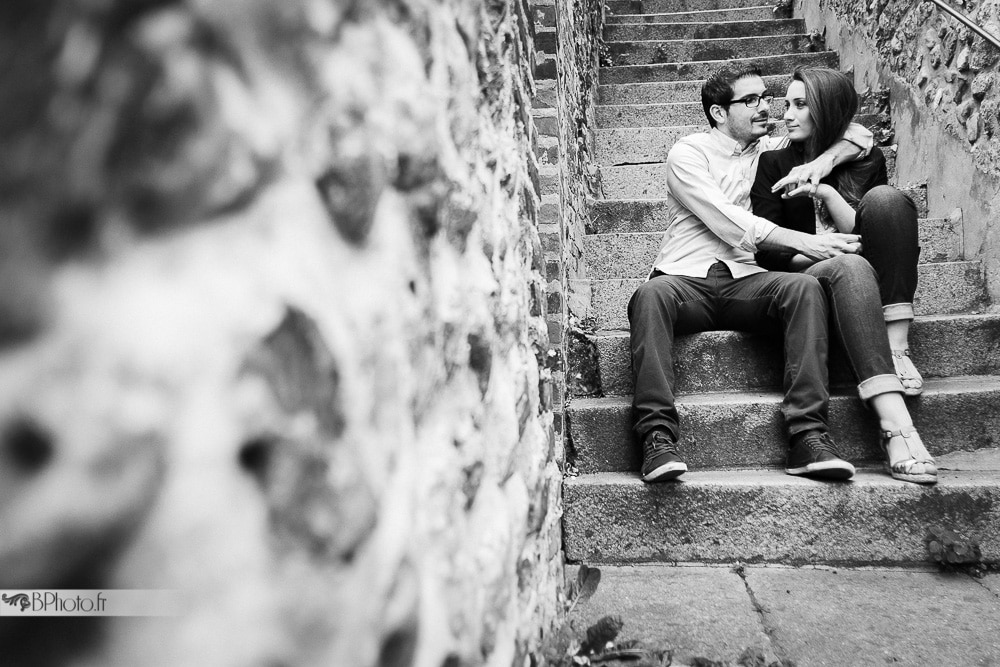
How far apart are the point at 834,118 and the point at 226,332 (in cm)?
260

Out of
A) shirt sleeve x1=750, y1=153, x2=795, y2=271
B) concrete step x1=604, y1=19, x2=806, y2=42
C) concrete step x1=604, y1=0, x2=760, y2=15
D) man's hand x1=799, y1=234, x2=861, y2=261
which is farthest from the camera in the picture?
concrete step x1=604, y1=0, x2=760, y2=15

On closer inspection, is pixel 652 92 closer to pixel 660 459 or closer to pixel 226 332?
pixel 660 459

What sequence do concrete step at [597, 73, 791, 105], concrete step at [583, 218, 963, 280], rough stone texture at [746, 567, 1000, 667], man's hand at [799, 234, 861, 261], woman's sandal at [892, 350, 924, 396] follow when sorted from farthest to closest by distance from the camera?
1. concrete step at [597, 73, 791, 105]
2. concrete step at [583, 218, 963, 280]
3. man's hand at [799, 234, 861, 261]
4. woman's sandal at [892, 350, 924, 396]
5. rough stone texture at [746, 567, 1000, 667]

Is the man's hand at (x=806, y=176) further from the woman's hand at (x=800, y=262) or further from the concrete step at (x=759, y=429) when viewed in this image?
the concrete step at (x=759, y=429)

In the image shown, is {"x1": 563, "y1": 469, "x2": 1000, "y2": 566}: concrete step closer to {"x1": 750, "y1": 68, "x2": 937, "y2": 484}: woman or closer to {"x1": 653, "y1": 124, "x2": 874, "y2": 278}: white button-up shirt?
{"x1": 750, "y1": 68, "x2": 937, "y2": 484}: woman

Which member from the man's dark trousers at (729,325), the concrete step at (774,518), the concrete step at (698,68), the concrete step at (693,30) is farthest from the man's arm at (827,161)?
the concrete step at (693,30)

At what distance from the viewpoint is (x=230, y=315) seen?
0.39 meters

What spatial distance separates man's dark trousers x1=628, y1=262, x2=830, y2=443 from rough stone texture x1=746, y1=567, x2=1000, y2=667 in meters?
0.44

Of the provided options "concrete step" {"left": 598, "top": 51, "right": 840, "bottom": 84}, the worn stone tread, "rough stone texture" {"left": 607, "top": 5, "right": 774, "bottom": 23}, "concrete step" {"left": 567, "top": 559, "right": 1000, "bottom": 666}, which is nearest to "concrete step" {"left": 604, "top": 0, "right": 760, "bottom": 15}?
"rough stone texture" {"left": 607, "top": 5, "right": 774, "bottom": 23}

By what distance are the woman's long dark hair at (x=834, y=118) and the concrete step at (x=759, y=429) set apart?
0.81 m

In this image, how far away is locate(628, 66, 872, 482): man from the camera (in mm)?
1959

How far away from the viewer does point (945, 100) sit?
291 cm

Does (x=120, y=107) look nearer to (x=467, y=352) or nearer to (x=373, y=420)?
(x=373, y=420)

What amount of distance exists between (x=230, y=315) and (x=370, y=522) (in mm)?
203
